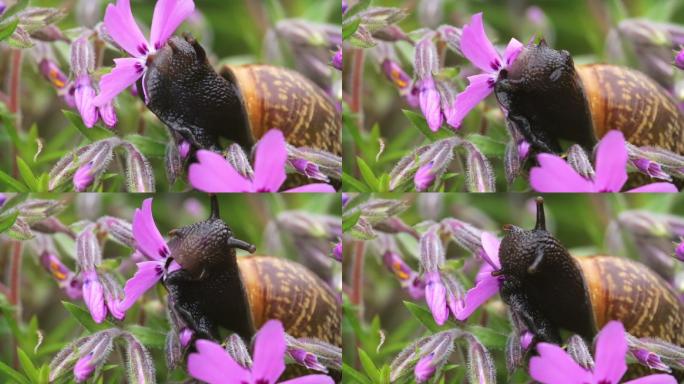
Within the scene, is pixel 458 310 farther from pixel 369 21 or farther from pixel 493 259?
pixel 369 21

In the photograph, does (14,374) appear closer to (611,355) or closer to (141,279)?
(141,279)

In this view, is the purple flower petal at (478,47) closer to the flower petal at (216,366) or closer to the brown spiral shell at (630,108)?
the brown spiral shell at (630,108)

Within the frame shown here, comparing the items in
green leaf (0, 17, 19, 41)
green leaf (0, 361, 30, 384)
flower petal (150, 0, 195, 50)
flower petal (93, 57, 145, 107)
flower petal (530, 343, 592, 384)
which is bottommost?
green leaf (0, 361, 30, 384)

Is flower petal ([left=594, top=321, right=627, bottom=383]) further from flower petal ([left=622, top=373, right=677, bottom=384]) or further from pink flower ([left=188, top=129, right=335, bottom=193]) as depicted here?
pink flower ([left=188, top=129, right=335, bottom=193])

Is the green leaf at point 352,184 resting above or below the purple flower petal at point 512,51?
below

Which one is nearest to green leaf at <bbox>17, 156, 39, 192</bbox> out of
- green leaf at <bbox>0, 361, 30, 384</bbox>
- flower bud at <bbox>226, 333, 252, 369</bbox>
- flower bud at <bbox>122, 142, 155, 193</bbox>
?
flower bud at <bbox>122, 142, 155, 193</bbox>

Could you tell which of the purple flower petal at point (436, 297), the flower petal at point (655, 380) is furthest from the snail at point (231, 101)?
the flower petal at point (655, 380)

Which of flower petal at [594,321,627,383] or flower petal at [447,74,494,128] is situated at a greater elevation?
flower petal at [447,74,494,128]
